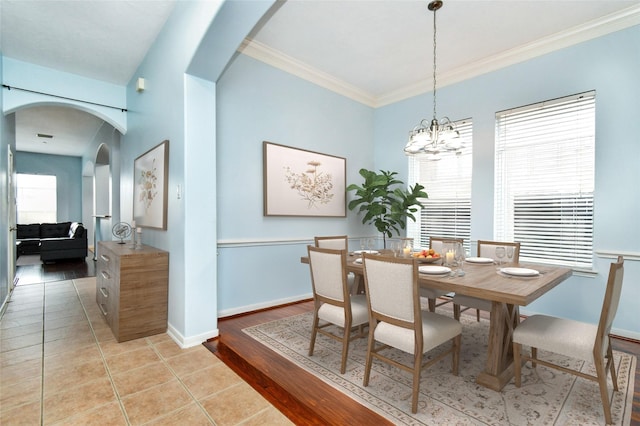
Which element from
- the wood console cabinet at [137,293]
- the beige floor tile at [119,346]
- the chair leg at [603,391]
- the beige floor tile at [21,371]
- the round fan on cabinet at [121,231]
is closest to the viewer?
the chair leg at [603,391]

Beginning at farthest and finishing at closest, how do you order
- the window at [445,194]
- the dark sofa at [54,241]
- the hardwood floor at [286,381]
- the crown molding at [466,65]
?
1. the dark sofa at [54,241]
2. the window at [445,194]
3. the crown molding at [466,65]
4. the hardwood floor at [286,381]

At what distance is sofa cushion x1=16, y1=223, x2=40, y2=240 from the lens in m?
8.26

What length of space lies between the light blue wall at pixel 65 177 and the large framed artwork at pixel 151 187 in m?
7.51

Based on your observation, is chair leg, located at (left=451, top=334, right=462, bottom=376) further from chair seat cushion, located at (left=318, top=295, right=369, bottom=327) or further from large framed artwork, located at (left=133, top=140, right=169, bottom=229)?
large framed artwork, located at (left=133, top=140, right=169, bottom=229)

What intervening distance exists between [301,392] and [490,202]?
10.5ft

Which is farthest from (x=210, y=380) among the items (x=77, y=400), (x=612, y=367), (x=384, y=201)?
(x=384, y=201)

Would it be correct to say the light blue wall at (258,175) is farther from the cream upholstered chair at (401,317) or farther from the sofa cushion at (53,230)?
the sofa cushion at (53,230)

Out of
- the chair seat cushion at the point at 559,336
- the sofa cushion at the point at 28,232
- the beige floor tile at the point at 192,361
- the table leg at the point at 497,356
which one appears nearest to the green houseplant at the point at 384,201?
the table leg at the point at 497,356

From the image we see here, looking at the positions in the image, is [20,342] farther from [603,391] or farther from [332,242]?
[603,391]

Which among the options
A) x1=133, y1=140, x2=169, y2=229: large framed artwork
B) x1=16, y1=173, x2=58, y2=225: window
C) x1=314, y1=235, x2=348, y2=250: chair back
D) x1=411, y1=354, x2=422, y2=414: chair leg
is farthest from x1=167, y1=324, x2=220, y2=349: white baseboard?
x1=16, y1=173, x2=58, y2=225: window

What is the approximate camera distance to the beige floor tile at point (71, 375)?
2.02m

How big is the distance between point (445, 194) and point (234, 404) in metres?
3.69

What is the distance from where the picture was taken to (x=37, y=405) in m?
1.83

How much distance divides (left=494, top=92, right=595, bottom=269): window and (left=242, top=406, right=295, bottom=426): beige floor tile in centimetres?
329
